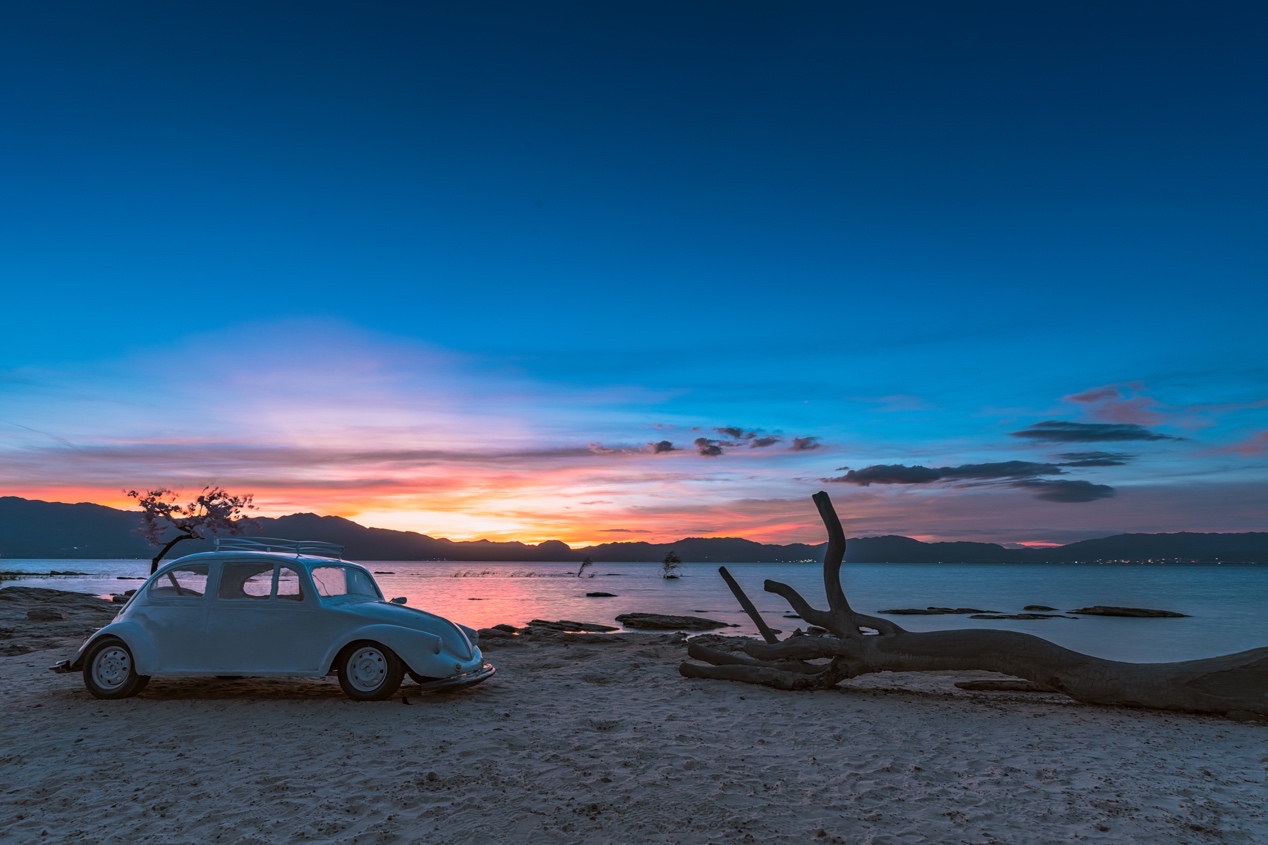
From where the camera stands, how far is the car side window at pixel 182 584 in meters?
10.1

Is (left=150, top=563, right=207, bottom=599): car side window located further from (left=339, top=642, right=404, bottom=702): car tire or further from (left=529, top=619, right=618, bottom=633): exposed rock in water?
(left=529, top=619, right=618, bottom=633): exposed rock in water

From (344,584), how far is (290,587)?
0.82 meters

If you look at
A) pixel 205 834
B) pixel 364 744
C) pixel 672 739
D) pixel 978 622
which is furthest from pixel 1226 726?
pixel 978 622

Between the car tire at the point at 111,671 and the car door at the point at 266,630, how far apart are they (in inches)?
47.6

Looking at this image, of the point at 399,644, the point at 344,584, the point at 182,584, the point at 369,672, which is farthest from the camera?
the point at 344,584

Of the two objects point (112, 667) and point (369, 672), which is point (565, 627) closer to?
point (369, 672)

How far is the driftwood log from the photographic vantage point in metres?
10.0

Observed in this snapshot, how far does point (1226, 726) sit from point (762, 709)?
5.98 metres

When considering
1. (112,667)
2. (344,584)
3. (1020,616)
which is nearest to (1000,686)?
(344,584)

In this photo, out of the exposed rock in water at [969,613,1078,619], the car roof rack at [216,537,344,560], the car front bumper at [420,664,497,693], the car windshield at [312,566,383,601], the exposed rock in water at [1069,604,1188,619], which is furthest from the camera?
the exposed rock in water at [1069,604,1188,619]

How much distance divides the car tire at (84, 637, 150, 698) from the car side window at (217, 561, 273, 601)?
1516mm

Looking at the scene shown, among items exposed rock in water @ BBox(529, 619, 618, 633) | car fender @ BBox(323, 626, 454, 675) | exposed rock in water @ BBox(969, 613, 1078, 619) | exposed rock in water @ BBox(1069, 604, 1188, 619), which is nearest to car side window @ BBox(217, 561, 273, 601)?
car fender @ BBox(323, 626, 454, 675)

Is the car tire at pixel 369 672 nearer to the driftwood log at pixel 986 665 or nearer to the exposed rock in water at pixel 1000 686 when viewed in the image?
the driftwood log at pixel 986 665

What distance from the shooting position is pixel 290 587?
9953 millimetres
